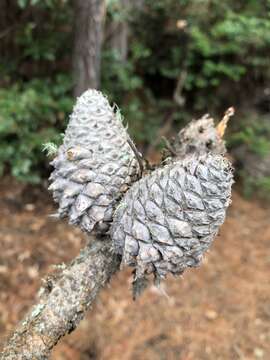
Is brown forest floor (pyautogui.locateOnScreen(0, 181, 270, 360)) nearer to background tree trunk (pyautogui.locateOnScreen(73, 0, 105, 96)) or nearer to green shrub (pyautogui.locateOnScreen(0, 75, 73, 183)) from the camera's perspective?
green shrub (pyautogui.locateOnScreen(0, 75, 73, 183))

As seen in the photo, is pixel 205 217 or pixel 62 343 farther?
pixel 62 343

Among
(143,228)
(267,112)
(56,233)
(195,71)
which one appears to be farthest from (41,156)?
(143,228)

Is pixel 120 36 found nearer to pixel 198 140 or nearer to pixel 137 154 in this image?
pixel 198 140

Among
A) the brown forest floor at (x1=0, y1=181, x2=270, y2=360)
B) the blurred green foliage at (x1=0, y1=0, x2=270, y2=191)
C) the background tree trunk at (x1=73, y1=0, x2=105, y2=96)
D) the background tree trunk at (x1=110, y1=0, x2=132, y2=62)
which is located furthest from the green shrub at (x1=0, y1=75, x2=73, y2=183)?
the background tree trunk at (x1=110, y1=0, x2=132, y2=62)

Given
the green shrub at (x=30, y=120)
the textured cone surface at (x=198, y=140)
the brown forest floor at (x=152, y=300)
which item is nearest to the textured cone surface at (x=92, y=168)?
the textured cone surface at (x=198, y=140)

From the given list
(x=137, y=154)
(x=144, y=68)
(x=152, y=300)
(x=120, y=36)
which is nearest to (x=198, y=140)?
(x=137, y=154)

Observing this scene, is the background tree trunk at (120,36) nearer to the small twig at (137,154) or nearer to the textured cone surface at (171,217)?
the small twig at (137,154)

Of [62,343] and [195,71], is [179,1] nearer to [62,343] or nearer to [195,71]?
[195,71]
